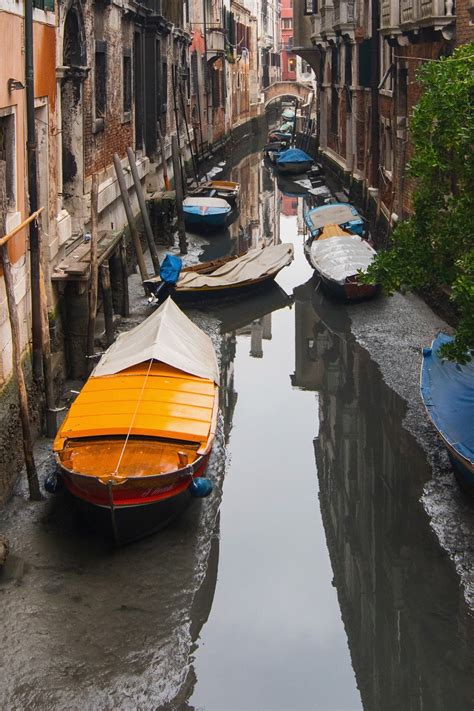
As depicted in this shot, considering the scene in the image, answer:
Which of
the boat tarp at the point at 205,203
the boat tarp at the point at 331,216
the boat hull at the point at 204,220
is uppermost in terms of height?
the boat tarp at the point at 205,203

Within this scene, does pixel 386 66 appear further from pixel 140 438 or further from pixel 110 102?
pixel 140 438

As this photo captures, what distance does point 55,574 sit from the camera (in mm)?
9000

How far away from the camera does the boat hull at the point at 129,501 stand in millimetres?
9156

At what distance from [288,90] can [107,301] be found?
58.8 m

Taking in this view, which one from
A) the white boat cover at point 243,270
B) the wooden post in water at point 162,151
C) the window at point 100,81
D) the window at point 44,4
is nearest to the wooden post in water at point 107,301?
the white boat cover at point 243,270

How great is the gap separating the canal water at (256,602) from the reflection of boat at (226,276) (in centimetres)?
560

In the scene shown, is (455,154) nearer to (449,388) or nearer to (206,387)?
(449,388)

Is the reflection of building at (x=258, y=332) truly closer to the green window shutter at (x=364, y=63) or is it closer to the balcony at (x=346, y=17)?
the green window shutter at (x=364, y=63)

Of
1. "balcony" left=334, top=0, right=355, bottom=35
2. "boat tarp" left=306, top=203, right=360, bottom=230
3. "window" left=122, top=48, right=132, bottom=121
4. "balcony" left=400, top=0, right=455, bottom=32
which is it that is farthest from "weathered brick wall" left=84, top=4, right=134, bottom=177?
"balcony" left=334, top=0, right=355, bottom=35

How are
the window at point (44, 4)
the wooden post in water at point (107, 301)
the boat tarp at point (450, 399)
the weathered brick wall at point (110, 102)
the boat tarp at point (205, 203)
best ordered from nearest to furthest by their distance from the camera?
the boat tarp at point (450, 399)
the window at point (44, 4)
the wooden post in water at point (107, 301)
the weathered brick wall at point (110, 102)
the boat tarp at point (205, 203)

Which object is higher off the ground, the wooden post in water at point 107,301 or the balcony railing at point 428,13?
the balcony railing at point 428,13

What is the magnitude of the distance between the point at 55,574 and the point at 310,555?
2481 mm

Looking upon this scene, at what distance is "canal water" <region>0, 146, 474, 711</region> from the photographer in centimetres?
769

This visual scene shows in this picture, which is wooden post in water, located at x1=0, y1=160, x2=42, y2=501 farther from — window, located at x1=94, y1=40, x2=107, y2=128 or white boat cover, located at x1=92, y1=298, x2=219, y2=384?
window, located at x1=94, y1=40, x2=107, y2=128
